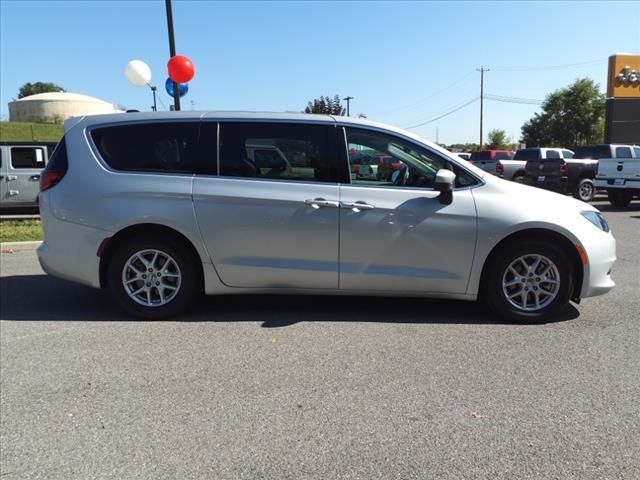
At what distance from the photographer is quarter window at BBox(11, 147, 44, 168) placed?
A: 1259 centimetres

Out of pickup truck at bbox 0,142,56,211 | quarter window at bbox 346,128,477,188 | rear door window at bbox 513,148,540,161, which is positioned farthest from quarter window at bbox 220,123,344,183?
rear door window at bbox 513,148,540,161

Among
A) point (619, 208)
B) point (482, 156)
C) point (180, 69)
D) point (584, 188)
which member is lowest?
point (619, 208)

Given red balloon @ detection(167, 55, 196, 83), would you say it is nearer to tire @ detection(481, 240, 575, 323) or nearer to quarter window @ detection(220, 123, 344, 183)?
quarter window @ detection(220, 123, 344, 183)

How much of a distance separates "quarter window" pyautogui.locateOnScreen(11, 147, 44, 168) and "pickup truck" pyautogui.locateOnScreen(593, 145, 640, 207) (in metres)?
15.4

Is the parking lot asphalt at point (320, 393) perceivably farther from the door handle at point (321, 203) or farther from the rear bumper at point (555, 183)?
the rear bumper at point (555, 183)

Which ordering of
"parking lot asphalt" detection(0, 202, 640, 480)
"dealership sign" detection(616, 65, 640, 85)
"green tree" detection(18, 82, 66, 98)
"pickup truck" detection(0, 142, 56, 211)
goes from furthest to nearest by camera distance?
"green tree" detection(18, 82, 66, 98)
"dealership sign" detection(616, 65, 640, 85)
"pickup truck" detection(0, 142, 56, 211)
"parking lot asphalt" detection(0, 202, 640, 480)

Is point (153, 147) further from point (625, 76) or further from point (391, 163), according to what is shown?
point (625, 76)

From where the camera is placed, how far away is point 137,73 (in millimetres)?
11133

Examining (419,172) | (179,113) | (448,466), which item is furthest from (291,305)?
(448,466)

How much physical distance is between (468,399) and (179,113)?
11.7ft

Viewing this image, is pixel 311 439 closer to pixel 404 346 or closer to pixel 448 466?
pixel 448 466

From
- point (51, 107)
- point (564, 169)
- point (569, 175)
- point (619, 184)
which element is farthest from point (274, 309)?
point (51, 107)

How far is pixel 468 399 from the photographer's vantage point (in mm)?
3174

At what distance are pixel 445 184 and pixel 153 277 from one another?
2.76 m
